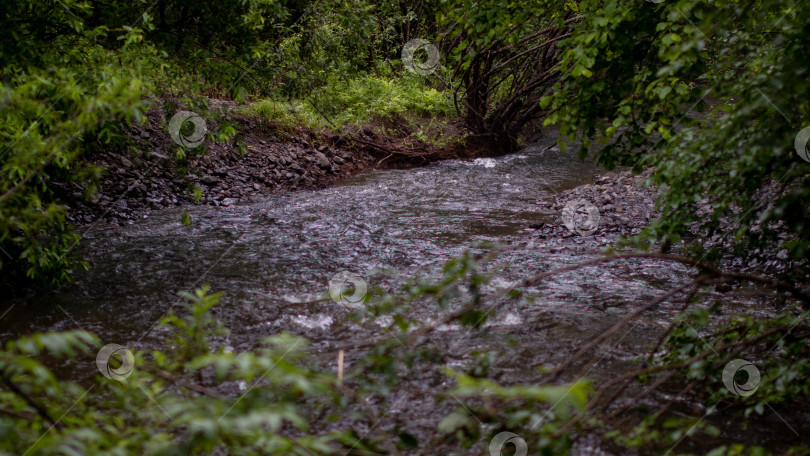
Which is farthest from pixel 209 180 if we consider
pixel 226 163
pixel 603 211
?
pixel 603 211

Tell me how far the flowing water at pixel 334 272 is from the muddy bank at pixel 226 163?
471mm

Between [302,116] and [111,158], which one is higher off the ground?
[302,116]

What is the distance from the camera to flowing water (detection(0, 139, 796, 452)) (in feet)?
12.7

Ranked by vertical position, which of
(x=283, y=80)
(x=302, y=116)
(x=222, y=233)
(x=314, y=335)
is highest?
(x=283, y=80)

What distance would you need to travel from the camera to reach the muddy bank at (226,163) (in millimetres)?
6922

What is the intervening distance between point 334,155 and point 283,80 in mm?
4450

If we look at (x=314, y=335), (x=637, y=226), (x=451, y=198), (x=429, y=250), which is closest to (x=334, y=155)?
(x=451, y=198)

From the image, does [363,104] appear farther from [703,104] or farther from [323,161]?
[703,104]

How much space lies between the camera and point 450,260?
→ 363 cm

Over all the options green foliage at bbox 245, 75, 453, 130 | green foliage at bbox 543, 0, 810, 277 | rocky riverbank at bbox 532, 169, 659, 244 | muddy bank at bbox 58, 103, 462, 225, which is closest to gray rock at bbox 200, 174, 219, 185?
muddy bank at bbox 58, 103, 462, 225

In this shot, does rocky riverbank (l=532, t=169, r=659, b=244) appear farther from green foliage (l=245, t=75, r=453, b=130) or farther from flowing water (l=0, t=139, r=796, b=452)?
green foliage (l=245, t=75, r=453, b=130)

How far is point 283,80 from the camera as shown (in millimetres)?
6262

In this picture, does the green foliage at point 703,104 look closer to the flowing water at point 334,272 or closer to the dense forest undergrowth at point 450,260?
the dense forest undergrowth at point 450,260

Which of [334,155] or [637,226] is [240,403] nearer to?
[637,226]
